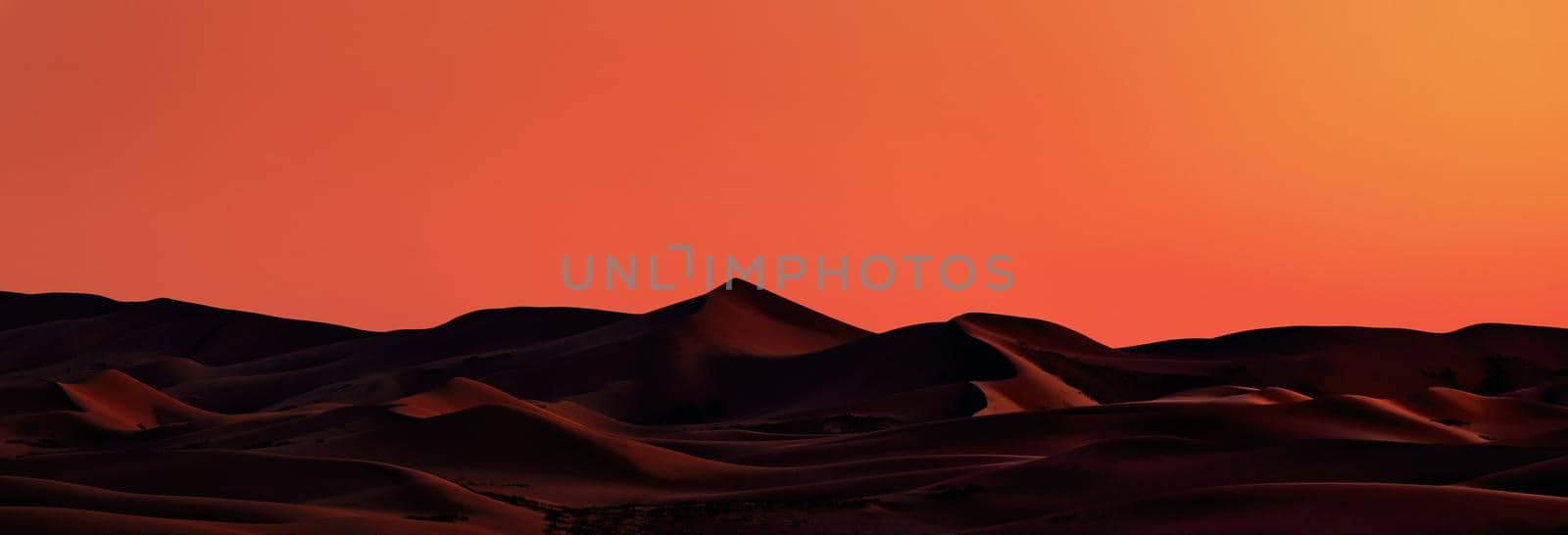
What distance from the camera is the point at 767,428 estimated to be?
6462cm

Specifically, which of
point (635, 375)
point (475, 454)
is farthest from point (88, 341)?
point (475, 454)

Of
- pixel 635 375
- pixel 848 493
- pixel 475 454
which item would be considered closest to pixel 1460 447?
pixel 848 493

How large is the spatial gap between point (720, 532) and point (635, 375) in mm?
50296

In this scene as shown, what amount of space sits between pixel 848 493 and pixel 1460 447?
11469 millimetres

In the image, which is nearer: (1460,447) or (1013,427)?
(1460,447)

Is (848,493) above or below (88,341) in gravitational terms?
below

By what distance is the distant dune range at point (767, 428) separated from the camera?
31469 mm

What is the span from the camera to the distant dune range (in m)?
31.5

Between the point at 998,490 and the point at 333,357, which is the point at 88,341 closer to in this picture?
the point at 333,357

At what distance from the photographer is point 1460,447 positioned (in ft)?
122

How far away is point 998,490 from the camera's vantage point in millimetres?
36625

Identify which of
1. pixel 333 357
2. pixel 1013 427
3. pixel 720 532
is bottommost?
pixel 720 532

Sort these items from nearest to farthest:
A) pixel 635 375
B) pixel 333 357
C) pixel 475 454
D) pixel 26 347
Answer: pixel 475 454, pixel 635 375, pixel 333 357, pixel 26 347

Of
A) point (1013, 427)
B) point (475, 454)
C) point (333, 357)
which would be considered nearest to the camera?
point (475, 454)
